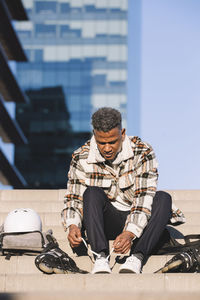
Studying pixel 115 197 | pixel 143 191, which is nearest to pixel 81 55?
pixel 115 197

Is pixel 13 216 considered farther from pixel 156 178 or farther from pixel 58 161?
pixel 58 161

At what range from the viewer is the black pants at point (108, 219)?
16.1 feet

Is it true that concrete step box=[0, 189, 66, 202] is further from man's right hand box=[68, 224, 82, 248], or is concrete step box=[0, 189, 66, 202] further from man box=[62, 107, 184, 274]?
man's right hand box=[68, 224, 82, 248]

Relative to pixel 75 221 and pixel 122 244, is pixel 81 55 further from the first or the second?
pixel 122 244

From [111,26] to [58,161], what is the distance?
45.3 ft

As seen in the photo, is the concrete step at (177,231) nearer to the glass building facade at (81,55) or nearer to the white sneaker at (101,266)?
the white sneaker at (101,266)

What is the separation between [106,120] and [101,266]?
94 centimetres

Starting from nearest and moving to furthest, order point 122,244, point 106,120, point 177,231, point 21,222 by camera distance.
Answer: point 122,244, point 106,120, point 21,222, point 177,231

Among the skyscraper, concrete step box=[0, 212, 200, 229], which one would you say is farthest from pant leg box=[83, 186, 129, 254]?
the skyscraper

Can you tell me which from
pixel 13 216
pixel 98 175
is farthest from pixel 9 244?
pixel 98 175

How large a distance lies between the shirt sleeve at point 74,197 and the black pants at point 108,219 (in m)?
0.12

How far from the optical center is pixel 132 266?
480 cm

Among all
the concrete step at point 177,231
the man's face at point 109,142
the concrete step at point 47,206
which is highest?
the man's face at point 109,142

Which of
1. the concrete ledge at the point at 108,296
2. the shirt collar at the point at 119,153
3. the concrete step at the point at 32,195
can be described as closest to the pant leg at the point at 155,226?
the shirt collar at the point at 119,153
